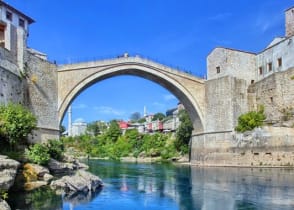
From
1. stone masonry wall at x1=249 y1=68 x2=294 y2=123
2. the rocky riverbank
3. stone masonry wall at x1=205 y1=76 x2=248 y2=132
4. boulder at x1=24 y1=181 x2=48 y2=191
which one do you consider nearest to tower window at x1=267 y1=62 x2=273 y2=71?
stone masonry wall at x1=249 y1=68 x2=294 y2=123

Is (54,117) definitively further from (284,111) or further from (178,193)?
(284,111)

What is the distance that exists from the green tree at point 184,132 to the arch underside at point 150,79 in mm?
4537

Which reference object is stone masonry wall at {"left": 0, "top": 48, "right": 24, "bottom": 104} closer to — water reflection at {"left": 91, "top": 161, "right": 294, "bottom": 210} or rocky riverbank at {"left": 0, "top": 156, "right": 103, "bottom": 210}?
rocky riverbank at {"left": 0, "top": 156, "right": 103, "bottom": 210}

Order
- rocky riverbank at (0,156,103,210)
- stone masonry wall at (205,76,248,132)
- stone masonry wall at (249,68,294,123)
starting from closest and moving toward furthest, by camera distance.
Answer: rocky riverbank at (0,156,103,210), stone masonry wall at (249,68,294,123), stone masonry wall at (205,76,248,132)

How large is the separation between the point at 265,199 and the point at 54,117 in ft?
51.7

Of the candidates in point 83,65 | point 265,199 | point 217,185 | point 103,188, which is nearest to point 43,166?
point 103,188

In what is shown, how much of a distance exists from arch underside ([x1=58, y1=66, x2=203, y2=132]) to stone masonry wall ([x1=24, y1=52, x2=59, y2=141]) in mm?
946

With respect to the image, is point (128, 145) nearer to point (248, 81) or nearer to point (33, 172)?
point (248, 81)

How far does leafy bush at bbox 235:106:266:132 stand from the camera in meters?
27.7

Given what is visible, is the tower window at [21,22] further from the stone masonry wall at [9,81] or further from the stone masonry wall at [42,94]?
the stone masonry wall at [9,81]

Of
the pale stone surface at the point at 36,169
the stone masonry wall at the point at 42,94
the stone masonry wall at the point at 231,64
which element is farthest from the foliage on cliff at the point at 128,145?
the pale stone surface at the point at 36,169

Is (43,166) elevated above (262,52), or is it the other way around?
(262,52)

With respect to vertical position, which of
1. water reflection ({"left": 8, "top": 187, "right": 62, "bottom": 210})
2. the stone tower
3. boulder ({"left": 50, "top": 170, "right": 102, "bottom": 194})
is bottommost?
water reflection ({"left": 8, "top": 187, "right": 62, "bottom": 210})

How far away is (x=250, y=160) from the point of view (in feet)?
89.5
